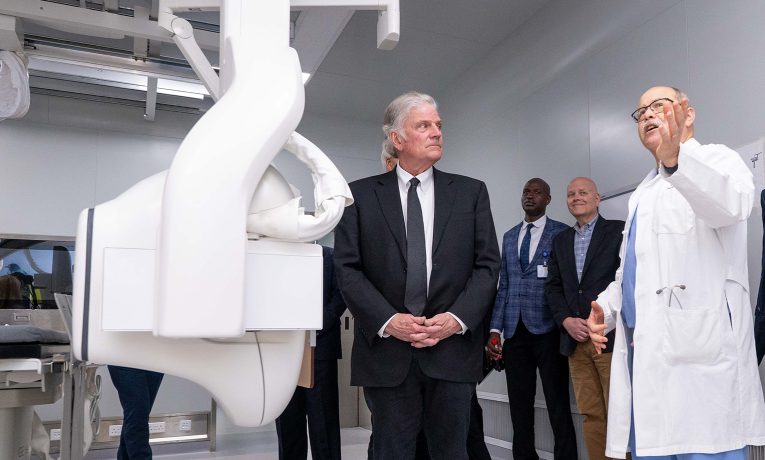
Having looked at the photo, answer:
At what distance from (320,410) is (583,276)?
1514 mm

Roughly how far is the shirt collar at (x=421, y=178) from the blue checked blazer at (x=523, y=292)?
184cm

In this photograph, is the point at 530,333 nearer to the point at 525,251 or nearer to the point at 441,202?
the point at 525,251

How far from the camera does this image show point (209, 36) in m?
2.16

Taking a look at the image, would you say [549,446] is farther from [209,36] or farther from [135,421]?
[209,36]

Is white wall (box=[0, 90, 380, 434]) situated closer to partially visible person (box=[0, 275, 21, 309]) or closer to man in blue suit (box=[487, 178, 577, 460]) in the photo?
partially visible person (box=[0, 275, 21, 309])

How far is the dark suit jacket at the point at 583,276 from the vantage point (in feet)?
10.9

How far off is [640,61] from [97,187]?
4.39 meters

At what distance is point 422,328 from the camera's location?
71.8 inches

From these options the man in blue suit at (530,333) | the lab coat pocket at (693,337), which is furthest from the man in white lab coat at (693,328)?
the man in blue suit at (530,333)

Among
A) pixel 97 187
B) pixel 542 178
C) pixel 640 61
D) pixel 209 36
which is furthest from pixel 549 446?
pixel 97 187

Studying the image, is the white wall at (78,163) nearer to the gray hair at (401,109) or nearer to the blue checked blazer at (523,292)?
the blue checked blazer at (523,292)

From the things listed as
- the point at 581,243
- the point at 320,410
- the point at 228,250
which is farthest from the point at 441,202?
the point at 581,243

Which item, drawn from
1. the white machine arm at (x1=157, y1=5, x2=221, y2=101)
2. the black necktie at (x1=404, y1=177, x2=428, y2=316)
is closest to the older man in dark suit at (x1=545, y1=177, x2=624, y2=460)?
the black necktie at (x1=404, y1=177, x2=428, y2=316)

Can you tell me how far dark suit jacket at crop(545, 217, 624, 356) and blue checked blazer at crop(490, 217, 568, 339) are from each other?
0.18 m
